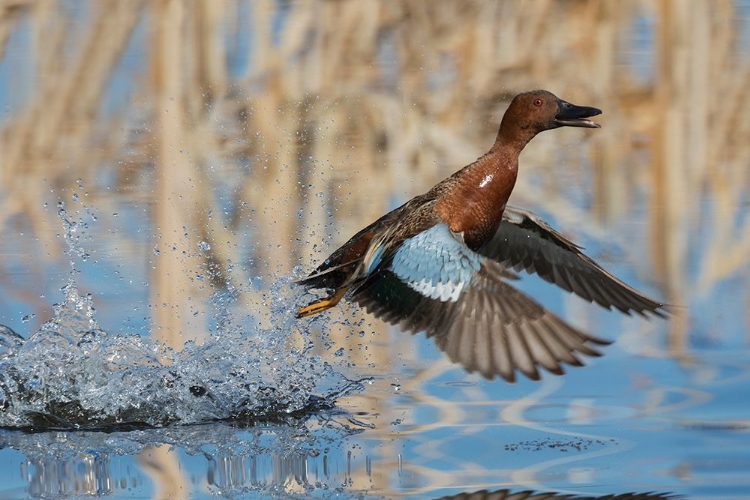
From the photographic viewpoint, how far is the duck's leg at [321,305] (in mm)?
4930

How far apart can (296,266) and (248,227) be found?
0.67 metres

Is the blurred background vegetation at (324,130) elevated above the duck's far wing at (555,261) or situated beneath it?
elevated above

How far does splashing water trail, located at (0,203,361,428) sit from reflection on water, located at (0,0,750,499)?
32 mm

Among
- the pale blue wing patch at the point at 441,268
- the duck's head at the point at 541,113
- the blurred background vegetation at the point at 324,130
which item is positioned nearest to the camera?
the pale blue wing patch at the point at 441,268

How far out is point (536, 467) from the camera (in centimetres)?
385

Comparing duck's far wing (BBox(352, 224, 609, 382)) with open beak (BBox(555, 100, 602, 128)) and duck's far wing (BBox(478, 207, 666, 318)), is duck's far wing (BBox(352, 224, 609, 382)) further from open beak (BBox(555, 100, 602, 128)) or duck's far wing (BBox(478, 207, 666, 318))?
open beak (BBox(555, 100, 602, 128))

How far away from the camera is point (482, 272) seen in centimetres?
475

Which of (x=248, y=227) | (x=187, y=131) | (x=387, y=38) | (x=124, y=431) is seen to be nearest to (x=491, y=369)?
(x=124, y=431)

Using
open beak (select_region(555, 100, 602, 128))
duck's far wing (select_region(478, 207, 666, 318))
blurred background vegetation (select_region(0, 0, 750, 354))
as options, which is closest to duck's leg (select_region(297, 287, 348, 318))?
blurred background vegetation (select_region(0, 0, 750, 354))


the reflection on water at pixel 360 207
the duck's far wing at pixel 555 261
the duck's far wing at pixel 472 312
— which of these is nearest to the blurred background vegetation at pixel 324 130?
the reflection on water at pixel 360 207

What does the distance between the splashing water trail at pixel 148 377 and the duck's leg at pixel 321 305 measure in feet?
0.40

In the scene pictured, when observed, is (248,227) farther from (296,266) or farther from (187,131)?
(187,131)

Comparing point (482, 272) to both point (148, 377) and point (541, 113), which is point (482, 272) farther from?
point (148, 377)

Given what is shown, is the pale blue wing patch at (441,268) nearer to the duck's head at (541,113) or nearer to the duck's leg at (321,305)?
the duck's leg at (321,305)
